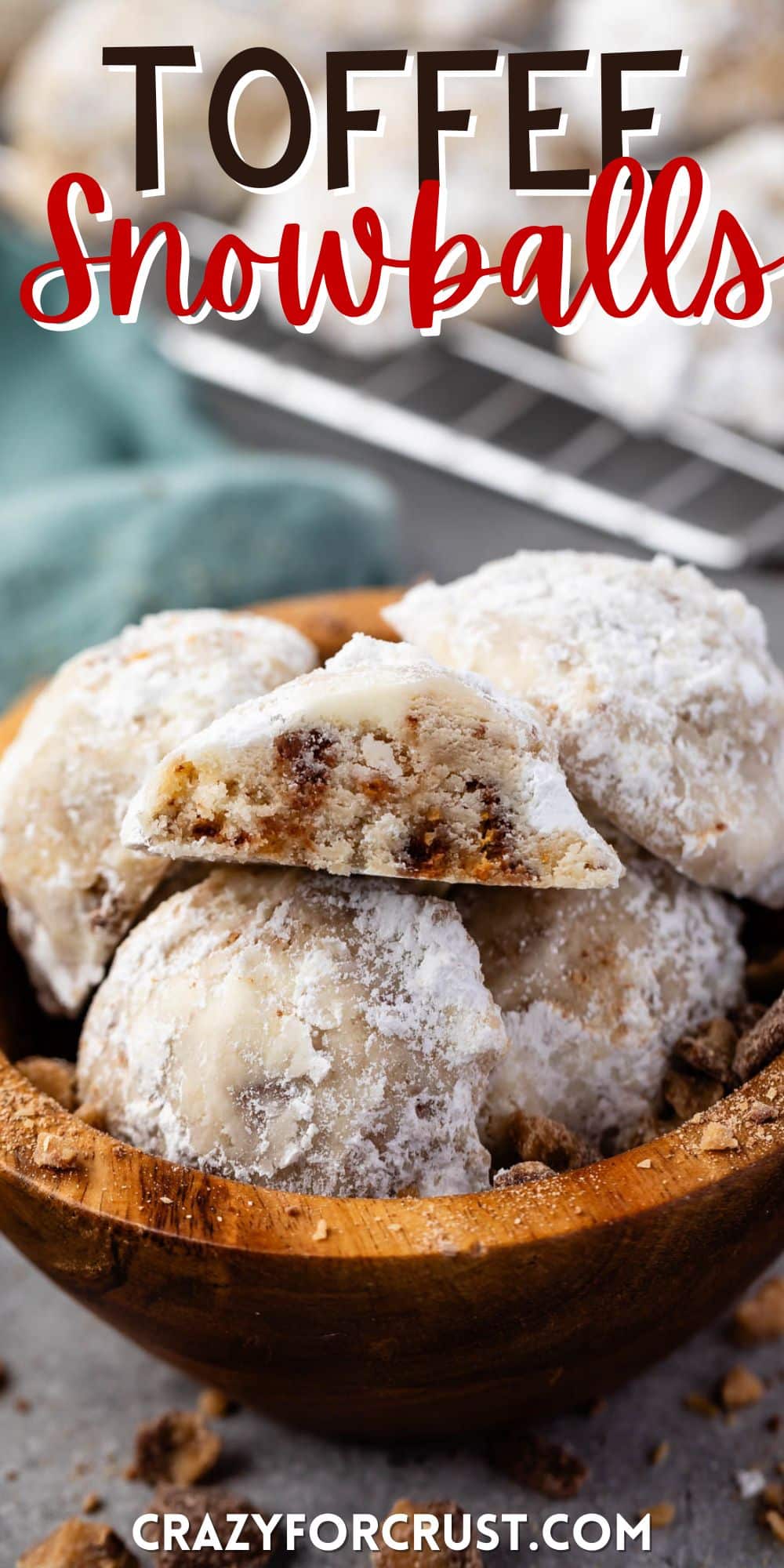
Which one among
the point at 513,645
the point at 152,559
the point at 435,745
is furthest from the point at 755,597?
the point at 435,745

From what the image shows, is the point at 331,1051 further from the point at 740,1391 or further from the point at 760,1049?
the point at 740,1391

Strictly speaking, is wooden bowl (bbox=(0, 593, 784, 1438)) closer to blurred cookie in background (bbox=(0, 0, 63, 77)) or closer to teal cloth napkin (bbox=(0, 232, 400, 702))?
teal cloth napkin (bbox=(0, 232, 400, 702))

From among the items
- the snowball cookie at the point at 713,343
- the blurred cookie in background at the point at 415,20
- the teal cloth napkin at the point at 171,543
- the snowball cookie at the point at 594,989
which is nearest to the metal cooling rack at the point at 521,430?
the snowball cookie at the point at 713,343

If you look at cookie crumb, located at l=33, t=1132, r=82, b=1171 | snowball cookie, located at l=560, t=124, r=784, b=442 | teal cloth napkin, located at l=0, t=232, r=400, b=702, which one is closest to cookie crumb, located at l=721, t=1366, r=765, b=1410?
cookie crumb, located at l=33, t=1132, r=82, b=1171

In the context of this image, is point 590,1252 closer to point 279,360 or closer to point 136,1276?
point 136,1276

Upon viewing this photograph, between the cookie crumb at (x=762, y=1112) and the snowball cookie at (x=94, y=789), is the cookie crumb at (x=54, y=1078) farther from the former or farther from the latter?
the cookie crumb at (x=762, y=1112)
